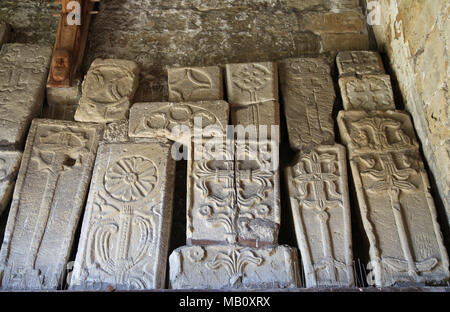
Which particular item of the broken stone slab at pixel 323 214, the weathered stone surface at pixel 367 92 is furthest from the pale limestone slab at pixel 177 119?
the weathered stone surface at pixel 367 92

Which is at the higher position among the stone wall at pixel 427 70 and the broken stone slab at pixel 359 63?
the broken stone slab at pixel 359 63

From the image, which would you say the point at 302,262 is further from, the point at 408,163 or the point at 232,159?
the point at 408,163

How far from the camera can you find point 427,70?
2.73 m

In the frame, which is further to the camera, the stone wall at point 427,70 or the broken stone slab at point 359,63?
the broken stone slab at point 359,63

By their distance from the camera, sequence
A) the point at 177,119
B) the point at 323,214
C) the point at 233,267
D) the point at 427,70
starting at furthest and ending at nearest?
the point at 177,119 → the point at 427,70 → the point at 323,214 → the point at 233,267

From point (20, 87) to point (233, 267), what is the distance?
2257 millimetres

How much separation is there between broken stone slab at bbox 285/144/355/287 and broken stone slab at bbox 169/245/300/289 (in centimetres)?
13

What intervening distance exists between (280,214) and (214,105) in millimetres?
952

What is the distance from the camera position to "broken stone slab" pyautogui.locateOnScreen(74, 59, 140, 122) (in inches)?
121

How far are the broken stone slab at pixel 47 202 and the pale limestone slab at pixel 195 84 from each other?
0.66m

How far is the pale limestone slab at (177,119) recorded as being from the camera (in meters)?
2.90

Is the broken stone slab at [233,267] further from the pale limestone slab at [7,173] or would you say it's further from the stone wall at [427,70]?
the pale limestone slab at [7,173]

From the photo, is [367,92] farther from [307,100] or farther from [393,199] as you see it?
[393,199]

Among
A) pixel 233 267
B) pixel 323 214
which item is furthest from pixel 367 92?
pixel 233 267
